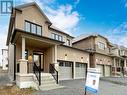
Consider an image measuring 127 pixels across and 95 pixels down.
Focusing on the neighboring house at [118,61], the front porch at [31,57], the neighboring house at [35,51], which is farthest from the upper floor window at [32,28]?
the neighboring house at [118,61]

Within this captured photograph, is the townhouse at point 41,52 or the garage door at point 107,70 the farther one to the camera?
the garage door at point 107,70

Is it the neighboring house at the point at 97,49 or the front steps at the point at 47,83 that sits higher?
the neighboring house at the point at 97,49

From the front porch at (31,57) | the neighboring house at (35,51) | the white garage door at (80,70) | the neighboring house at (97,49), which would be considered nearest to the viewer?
the front porch at (31,57)

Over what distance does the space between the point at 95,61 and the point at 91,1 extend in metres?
12.0

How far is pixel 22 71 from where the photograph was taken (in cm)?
1363

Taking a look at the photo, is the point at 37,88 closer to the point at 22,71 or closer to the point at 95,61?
the point at 22,71

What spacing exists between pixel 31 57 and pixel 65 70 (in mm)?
6022

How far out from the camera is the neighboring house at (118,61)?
3700 cm

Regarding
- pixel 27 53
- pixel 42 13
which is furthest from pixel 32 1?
pixel 27 53

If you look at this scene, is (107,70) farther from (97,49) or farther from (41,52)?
(41,52)

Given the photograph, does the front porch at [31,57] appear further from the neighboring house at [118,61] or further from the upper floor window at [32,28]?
the neighboring house at [118,61]

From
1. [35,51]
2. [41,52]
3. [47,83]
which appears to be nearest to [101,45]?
[41,52]

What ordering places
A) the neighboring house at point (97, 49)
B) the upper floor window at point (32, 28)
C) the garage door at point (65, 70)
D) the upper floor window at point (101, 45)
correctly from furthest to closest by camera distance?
the upper floor window at point (101, 45), the neighboring house at point (97, 49), the garage door at point (65, 70), the upper floor window at point (32, 28)

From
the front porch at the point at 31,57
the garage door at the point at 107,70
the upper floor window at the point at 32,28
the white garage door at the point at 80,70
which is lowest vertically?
the garage door at the point at 107,70
